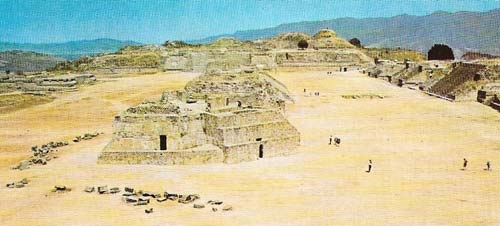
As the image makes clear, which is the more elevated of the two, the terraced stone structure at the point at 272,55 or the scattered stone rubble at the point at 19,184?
the terraced stone structure at the point at 272,55

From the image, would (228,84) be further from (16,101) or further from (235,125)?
(16,101)

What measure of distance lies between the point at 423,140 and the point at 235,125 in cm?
1021

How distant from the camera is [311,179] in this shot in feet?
68.0

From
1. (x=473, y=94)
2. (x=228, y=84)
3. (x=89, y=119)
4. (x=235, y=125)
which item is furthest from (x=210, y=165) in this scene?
(x=473, y=94)

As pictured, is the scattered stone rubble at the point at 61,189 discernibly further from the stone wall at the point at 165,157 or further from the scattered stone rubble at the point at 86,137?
the scattered stone rubble at the point at 86,137

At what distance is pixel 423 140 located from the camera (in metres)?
28.5

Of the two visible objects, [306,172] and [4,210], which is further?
[306,172]

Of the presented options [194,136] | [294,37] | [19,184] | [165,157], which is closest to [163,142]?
[165,157]

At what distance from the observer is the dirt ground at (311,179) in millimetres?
16812

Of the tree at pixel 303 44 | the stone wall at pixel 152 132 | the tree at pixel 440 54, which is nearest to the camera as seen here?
the stone wall at pixel 152 132

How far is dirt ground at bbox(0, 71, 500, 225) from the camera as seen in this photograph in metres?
16.8

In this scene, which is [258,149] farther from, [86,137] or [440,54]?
[440,54]

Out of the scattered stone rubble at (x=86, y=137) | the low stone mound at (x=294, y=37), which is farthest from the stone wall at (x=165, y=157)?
the low stone mound at (x=294, y=37)

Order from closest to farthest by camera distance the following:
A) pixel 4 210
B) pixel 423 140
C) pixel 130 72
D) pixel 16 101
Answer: pixel 4 210
pixel 423 140
pixel 16 101
pixel 130 72
